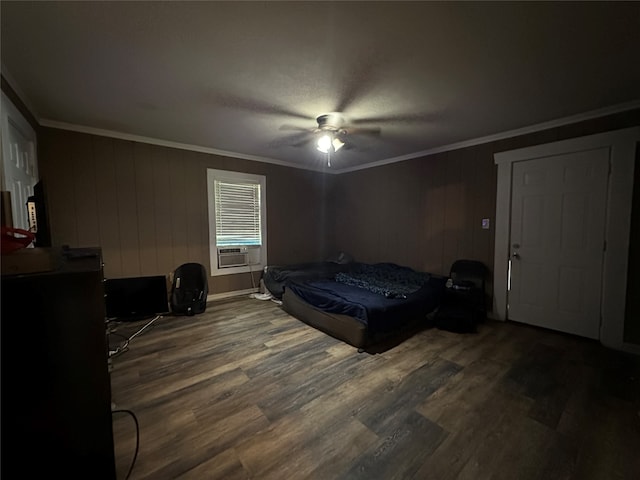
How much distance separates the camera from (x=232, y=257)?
452cm

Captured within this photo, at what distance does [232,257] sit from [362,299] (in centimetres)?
254

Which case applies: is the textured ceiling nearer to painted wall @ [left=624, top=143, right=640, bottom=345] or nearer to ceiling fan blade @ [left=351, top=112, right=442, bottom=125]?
ceiling fan blade @ [left=351, top=112, right=442, bottom=125]

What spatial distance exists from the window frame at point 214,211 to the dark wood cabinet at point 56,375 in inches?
130

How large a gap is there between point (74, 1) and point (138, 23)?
28cm

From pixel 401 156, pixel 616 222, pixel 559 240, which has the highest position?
pixel 401 156

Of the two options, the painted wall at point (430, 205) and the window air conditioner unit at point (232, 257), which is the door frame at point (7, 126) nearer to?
the window air conditioner unit at point (232, 257)

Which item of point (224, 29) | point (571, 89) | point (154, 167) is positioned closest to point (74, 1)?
point (224, 29)

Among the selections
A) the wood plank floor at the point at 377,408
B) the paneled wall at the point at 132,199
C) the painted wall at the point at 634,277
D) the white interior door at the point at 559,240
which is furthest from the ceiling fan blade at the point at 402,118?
the wood plank floor at the point at 377,408

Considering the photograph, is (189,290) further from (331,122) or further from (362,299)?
(331,122)

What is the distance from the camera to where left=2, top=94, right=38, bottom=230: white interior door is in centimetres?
206

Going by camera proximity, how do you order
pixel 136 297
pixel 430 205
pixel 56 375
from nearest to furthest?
1. pixel 56 375
2. pixel 136 297
3. pixel 430 205

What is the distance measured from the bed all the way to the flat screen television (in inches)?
62.9

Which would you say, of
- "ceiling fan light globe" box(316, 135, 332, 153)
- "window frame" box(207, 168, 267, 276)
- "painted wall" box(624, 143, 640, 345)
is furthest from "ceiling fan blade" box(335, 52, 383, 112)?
"painted wall" box(624, 143, 640, 345)

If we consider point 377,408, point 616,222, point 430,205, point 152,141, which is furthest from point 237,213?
point 616,222
